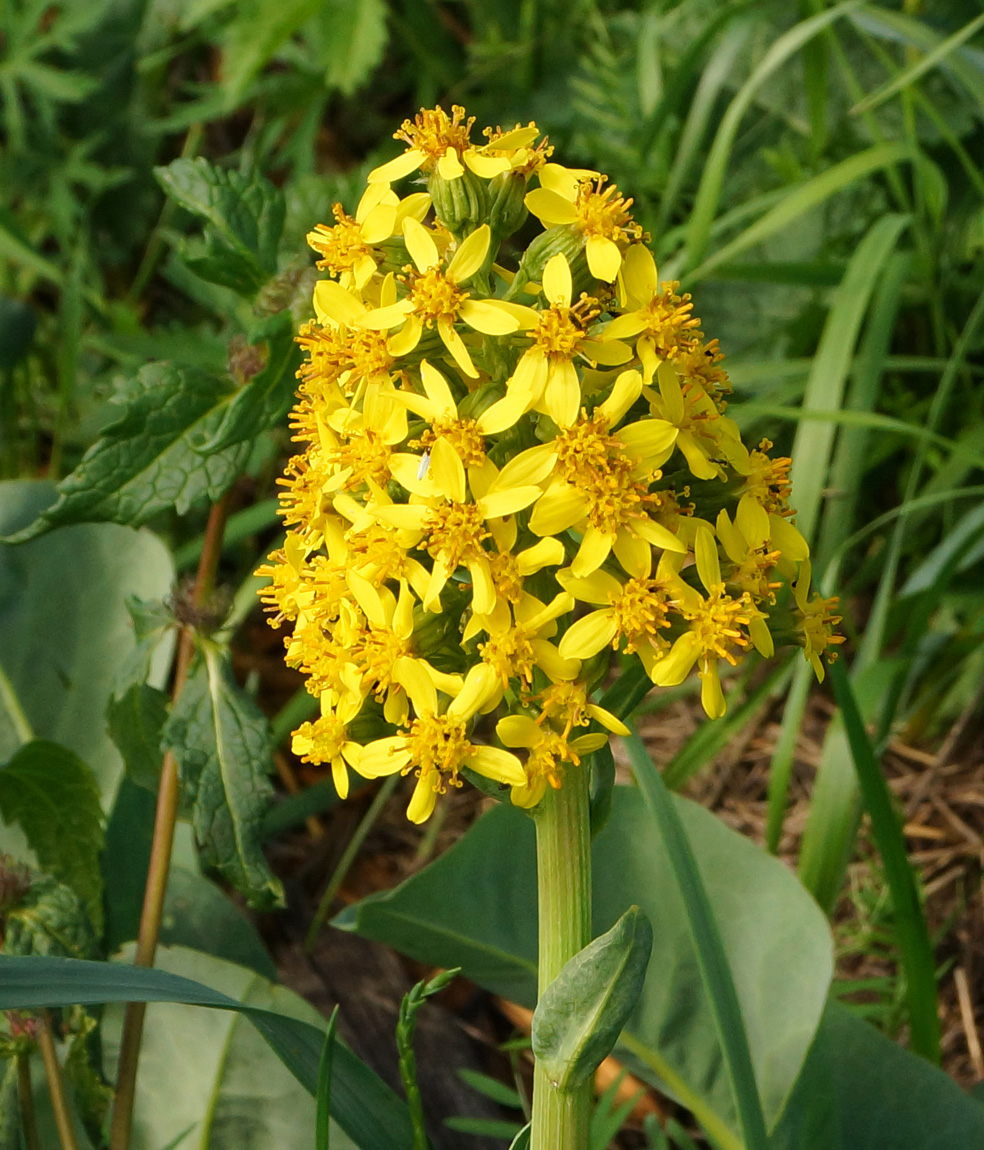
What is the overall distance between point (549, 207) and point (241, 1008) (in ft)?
2.38

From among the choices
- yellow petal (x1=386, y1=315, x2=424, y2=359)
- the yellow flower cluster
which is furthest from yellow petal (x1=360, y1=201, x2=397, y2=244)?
yellow petal (x1=386, y1=315, x2=424, y2=359)

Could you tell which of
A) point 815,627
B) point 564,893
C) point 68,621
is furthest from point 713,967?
point 68,621

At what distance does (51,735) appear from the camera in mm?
1890

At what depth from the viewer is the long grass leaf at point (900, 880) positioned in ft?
4.68

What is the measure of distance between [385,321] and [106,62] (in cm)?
249

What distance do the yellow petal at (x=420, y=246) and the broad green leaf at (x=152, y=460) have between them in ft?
1.18

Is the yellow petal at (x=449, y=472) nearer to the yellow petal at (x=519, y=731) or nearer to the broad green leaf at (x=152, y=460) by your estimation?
the yellow petal at (x=519, y=731)

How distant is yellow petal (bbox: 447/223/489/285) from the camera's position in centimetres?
101

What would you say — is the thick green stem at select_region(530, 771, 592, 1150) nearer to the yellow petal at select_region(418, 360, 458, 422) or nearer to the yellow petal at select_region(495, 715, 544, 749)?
the yellow petal at select_region(495, 715, 544, 749)

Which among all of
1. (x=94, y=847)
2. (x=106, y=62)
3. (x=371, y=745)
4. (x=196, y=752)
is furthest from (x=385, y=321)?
(x=106, y=62)

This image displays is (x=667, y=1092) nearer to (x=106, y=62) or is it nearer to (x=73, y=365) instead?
(x=73, y=365)

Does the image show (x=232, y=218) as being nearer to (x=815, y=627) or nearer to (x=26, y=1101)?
(x=815, y=627)

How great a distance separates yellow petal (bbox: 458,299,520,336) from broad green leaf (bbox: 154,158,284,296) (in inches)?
16.5

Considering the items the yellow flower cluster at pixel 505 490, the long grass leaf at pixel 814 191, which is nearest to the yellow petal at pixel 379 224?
the yellow flower cluster at pixel 505 490
